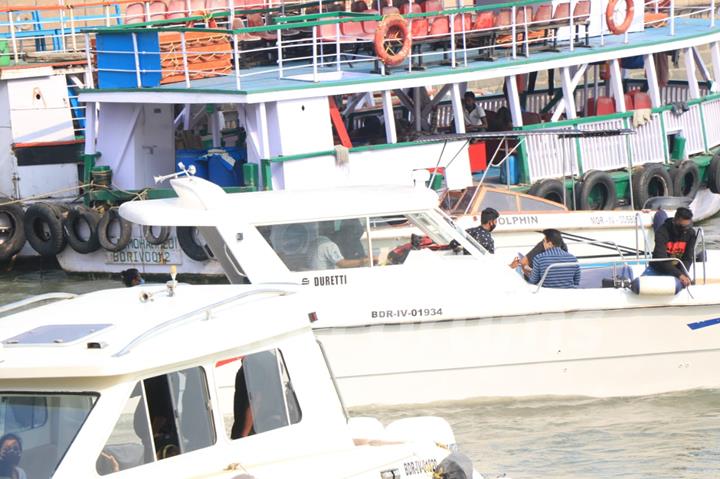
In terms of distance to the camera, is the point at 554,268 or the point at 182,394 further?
the point at 554,268

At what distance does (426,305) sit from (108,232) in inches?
305

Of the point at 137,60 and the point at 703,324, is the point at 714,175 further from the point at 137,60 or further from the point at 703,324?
the point at 703,324

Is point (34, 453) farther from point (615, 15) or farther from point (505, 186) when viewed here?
point (615, 15)

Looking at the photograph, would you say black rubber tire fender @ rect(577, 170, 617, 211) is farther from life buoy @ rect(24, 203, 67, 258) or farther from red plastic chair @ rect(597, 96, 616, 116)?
life buoy @ rect(24, 203, 67, 258)

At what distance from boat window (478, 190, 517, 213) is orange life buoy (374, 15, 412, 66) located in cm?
292

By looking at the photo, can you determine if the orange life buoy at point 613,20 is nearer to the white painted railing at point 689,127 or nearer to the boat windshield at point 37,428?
the white painted railing at point 689,127

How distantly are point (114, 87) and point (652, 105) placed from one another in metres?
8.84

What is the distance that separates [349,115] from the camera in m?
22.6

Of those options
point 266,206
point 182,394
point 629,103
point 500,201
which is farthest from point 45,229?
point 182,394

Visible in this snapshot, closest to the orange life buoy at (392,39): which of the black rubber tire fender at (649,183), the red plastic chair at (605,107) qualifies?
Result: the black rubber tire fender at (649,183)

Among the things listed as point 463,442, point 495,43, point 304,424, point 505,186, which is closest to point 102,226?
point 505,186

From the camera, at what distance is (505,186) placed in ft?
63.6

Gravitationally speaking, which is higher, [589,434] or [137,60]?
[137,60]

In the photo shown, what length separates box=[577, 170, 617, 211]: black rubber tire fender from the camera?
19375mm
